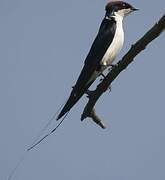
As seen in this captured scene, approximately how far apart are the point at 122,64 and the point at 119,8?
1951 mm

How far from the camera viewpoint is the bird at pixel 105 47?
16.7 feet

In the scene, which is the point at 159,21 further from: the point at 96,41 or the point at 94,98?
the point at 96,41

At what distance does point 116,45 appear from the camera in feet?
18.5

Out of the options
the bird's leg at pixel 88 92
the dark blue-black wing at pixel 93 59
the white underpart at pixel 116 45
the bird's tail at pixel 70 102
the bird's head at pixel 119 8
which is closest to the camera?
the bird's leg at pixel 88 92

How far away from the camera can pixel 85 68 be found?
543 centimetres

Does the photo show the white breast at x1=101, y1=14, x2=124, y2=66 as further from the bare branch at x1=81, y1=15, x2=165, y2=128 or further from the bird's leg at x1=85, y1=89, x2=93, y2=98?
the bare branch at x1=81, y1=15, x2=165, y2=128

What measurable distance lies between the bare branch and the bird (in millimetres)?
305

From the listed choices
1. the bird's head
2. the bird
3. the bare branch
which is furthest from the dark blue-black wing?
the bare branch

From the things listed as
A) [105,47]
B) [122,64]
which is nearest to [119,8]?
[105,47]

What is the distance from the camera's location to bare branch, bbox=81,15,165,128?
12.7 ft

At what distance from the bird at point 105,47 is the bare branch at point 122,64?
305 mm

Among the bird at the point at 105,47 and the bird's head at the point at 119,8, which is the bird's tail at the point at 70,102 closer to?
the bird at the point at 105,47

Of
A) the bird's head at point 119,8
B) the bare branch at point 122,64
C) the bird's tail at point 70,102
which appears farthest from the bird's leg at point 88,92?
the bird's head at point 119,8

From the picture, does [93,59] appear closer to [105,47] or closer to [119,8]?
[105,47]
